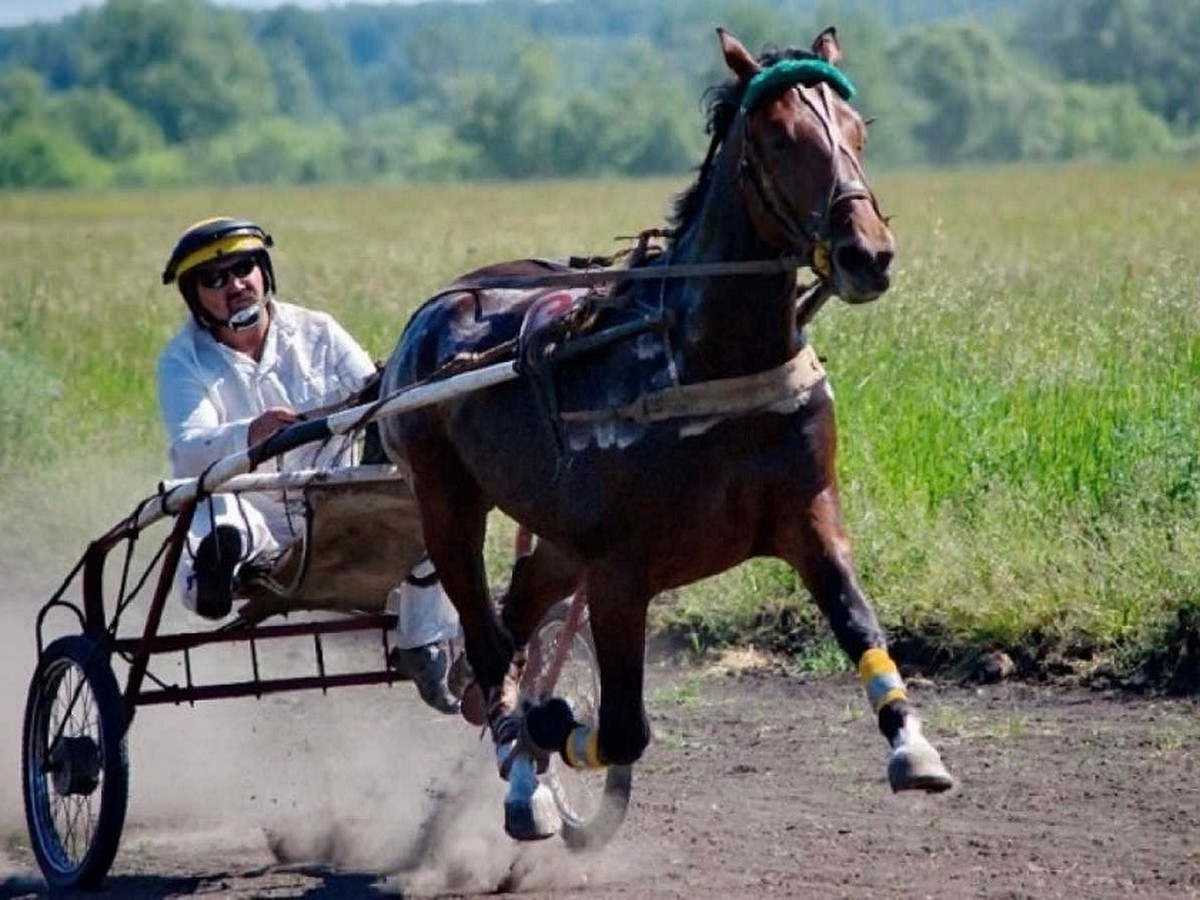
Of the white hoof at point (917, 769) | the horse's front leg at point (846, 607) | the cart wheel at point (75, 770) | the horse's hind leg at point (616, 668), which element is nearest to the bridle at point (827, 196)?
the horse's front leg at point (846, 607)

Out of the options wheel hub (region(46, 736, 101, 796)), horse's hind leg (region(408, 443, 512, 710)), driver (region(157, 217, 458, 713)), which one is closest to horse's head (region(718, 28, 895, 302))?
horse's hind leg (region(408, 443, 512, 710))

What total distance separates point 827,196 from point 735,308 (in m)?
0.44

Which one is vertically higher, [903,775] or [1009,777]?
[903,775]

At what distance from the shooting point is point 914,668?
888 centimetres

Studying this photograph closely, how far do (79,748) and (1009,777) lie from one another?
2.65 metres

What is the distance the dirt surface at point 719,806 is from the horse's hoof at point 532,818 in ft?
1.00

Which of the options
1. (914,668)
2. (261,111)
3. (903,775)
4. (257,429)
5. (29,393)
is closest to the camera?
(903,775)

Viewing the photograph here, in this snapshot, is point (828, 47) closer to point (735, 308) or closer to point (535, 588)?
point (735, 308)

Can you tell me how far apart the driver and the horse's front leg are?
1852mm

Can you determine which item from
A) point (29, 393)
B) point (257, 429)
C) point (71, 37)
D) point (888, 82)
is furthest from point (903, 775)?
point (71, 37)

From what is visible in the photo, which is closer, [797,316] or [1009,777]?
[797,316]

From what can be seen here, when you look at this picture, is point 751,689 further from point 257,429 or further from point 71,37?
point 71,37

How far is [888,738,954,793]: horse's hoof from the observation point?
5.32 metres

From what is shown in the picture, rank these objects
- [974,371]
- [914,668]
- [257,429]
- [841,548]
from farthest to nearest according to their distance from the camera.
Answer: [974,371] < [914,668] < [257,429] < [841,548]
